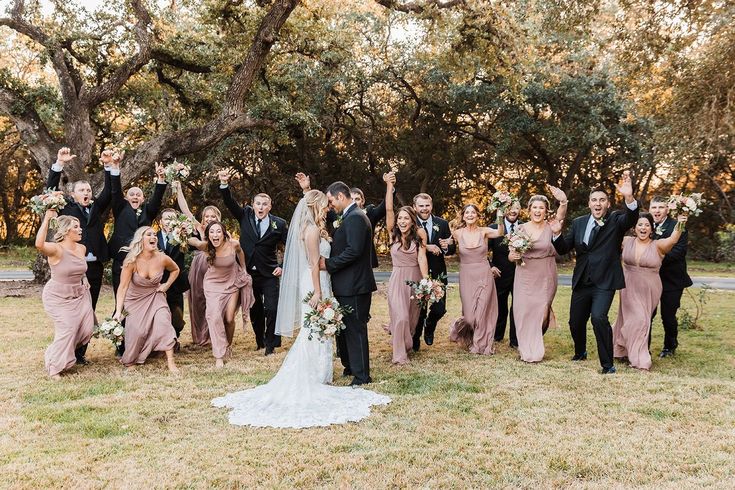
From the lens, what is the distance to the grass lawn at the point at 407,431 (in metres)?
4.39

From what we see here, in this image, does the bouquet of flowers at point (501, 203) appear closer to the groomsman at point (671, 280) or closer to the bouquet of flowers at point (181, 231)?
the groomsman at point (671, 280)

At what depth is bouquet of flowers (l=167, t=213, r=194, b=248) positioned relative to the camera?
791 cm

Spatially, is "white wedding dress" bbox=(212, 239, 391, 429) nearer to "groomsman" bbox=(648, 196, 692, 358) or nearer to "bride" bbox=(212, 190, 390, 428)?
"bride" bbox=(212, 190, 390, 428)

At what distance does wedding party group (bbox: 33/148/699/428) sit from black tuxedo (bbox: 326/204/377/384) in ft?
0.05

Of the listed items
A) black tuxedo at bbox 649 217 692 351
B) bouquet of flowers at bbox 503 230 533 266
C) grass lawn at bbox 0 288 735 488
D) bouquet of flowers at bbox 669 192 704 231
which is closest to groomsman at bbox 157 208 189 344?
grass lawn at bbox 0 288 735 488

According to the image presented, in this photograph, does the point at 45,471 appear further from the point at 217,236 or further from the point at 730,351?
the point at 730,351

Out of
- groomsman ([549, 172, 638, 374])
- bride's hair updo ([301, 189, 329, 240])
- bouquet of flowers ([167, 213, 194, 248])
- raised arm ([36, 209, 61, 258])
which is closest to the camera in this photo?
bride's hair updo ([301, 189, 329, 240])

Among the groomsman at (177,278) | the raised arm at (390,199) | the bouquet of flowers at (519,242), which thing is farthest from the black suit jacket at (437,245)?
the groomsman at (177,278)

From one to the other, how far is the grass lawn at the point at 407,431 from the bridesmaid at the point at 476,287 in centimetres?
62

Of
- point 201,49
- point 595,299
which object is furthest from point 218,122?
point 595,299

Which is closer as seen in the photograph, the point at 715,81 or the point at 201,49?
the point at 715,81

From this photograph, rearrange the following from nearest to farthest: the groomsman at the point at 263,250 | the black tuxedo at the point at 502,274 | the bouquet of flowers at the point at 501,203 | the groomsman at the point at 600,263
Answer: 1. the groomsman at the point at 600,263
2. the bouquet of flowers at the point at 501,203
3. the groomsman at the point at 263,250
4. the black tuxedo at the point at 502,274

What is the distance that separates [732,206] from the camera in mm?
26266

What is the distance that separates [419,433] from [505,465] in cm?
89
